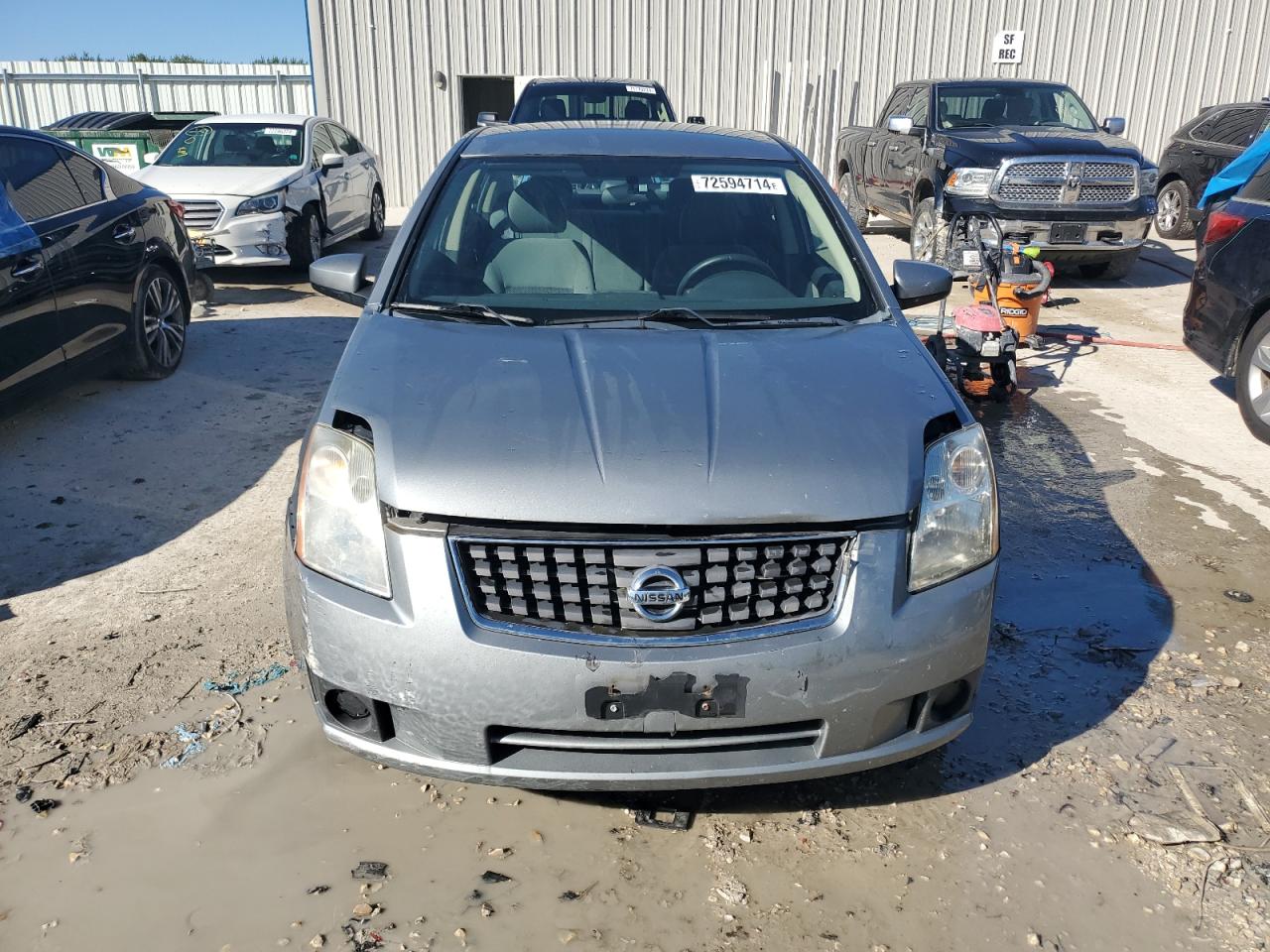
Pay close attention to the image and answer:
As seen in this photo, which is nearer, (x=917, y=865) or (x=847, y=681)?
(x=847, y=681)

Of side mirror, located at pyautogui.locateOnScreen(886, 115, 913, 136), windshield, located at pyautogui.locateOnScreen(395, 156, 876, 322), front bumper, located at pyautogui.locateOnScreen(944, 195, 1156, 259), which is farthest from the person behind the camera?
side mirror, located at pyautogui.locateOnScreen(886, 115, 913, 136)

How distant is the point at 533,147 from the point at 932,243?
7.14 metres

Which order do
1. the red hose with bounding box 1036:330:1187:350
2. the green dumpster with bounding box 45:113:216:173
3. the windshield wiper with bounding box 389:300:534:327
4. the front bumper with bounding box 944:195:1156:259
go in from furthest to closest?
the green dumpster with bounding box 45:113:216:173 → the front bumper with bounding box 944:195:1156:259 → the red hose with bounding box 1036:330:1187:350 → the windshield wiper with bounding box 389:300:534:327

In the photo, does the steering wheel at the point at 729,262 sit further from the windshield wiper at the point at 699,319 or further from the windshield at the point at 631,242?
the windshield wiper at the point at 699,319

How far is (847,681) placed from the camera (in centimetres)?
221

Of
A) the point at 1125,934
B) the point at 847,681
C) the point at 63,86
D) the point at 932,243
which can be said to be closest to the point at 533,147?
the point at 847,681

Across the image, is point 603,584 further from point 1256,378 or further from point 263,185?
point 263,185

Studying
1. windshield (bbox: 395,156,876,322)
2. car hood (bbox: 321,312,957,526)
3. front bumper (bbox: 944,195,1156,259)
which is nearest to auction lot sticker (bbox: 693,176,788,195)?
windshield (bbox: 395,156,876,322)

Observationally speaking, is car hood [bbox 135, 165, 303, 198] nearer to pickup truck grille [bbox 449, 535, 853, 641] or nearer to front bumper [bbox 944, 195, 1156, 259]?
front bumper [bbox 944, 195, 1156, 259]

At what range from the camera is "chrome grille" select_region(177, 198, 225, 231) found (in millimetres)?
9180

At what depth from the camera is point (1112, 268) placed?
405 inches

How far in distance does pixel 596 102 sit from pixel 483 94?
7403 millimetres

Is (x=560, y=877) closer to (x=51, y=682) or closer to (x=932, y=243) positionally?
(x=51, y=682)

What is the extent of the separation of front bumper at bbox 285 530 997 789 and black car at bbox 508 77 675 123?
973cm
